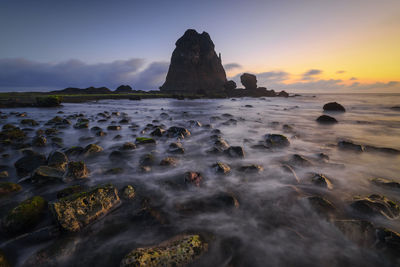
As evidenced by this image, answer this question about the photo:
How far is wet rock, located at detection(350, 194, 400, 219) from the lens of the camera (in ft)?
A: 8.67

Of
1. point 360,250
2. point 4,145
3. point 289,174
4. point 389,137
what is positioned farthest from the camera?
point 389,137

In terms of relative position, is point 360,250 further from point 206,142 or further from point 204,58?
point 204,58

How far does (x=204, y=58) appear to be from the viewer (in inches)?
4609

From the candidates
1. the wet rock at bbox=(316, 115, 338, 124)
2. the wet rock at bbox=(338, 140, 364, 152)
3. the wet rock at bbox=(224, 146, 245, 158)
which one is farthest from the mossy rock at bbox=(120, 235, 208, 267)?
the wet rock at bbox=(316, 115, 338, 124)

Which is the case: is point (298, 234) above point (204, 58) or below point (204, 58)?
below

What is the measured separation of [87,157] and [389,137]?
39.0 ft

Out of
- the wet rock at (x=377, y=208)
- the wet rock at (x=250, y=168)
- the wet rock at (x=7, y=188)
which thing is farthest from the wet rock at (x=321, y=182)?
the wet rock at (x=7, y=188)

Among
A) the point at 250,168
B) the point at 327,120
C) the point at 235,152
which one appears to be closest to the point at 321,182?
A: the point at 250,168

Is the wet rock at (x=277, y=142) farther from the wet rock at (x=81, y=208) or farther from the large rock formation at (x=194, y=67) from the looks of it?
the large rock formation at (x=194, y=67)

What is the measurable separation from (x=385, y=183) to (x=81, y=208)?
5587 mm

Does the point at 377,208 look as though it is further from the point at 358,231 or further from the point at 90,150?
the point at 90,150

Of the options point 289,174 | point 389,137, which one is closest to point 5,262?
point 289,174

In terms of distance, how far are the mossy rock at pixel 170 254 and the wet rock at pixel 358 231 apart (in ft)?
6.20

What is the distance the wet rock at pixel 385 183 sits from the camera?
11.4 feet
